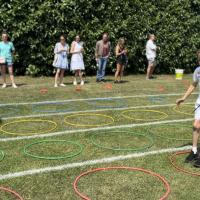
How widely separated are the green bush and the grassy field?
3.68m

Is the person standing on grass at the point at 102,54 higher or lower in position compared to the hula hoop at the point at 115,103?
higher

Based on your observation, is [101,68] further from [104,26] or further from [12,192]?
[12,192]

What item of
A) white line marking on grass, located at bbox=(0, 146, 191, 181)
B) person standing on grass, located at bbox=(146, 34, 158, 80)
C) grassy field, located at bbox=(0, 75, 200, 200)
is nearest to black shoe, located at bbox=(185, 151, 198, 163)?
grassy field, located at bbox=(0, 75, 200, 200)

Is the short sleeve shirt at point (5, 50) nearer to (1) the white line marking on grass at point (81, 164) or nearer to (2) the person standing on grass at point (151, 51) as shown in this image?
(2) the person standing on grass at point (151, 51)

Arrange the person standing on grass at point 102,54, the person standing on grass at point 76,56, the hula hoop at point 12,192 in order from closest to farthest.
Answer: the hula hoop at point 12,192, the person standing on grass at point 76,56, the person standing on grass at point 102,54

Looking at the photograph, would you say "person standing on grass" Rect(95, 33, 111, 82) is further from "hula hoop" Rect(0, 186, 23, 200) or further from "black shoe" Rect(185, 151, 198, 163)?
"hula hoop" Rect(0, 186, 23, 200)

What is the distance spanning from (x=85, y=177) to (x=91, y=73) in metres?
12.5

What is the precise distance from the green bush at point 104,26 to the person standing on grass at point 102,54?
110 cm

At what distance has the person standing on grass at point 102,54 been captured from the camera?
1608 centimetres

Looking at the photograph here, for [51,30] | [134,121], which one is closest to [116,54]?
[51,30]

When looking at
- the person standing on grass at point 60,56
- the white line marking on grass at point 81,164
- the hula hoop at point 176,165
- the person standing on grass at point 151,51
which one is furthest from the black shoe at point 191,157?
the person standing on grass at point 151,51

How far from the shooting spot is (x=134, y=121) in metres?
9.25

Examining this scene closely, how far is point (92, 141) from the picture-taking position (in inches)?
297

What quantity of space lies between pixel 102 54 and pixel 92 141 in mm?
9080
